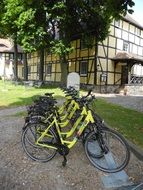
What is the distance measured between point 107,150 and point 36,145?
4.95 ft

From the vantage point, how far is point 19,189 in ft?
16.9

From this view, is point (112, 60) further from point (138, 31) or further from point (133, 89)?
point (138, 31)

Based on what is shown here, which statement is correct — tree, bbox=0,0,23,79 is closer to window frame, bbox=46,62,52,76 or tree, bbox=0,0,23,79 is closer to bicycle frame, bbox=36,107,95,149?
window frame, bbox=46,62,52,76

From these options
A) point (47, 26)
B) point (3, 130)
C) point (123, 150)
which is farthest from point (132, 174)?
point (47, 26)

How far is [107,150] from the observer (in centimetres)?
600

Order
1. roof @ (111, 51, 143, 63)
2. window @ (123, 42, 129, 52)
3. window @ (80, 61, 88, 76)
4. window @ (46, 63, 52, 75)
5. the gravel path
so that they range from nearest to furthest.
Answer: the gravel path → roof @ (111, 51, 143, 63) → window @ (80, 61, 88, 76) → window @ (123, 42, 129, 52) → window @ (46, 63, 52, 75)

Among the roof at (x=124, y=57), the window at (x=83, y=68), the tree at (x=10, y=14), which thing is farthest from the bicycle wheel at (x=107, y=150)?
the window at (x=83, y=68)

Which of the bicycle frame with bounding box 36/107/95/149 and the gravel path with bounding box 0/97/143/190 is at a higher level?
the bicycle frame with bounding box 36/107/95/149

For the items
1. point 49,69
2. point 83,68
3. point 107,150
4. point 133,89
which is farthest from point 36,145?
point 49,69

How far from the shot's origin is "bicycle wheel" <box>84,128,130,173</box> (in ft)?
19.0

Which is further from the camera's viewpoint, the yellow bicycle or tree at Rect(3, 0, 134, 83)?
tree at Rect(3, 0, 134, 83)

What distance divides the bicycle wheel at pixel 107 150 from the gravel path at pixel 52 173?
0.18m

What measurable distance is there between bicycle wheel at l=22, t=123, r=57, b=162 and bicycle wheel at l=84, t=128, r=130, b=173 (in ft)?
2.40

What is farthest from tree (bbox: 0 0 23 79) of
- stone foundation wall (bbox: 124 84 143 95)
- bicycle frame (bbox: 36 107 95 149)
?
bicycle frame (bbox: 36 107 95 149)
